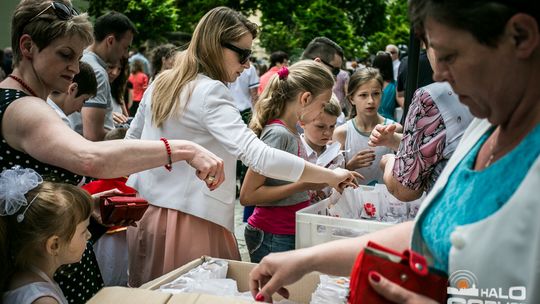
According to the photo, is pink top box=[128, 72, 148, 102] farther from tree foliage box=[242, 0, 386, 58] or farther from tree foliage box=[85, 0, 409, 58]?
tree foliage box=[242, 0, 386, 58]

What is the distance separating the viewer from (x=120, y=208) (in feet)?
7.72

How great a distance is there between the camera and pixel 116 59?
4863 millimetres

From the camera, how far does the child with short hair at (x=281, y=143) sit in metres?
3.06

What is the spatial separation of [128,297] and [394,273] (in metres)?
0.82

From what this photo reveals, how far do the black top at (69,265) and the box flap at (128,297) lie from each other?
0.75 metres

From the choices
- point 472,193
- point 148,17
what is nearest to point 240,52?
point 472,193

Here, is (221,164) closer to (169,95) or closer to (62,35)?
(169,95)

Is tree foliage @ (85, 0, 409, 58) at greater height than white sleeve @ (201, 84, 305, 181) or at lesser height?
lesser

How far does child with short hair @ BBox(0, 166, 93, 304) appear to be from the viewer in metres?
2.02

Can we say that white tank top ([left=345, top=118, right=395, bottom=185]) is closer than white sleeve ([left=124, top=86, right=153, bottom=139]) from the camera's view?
No

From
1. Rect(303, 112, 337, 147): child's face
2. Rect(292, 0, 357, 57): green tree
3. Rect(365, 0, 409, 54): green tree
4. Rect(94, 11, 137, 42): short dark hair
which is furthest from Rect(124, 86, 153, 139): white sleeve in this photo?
Rect(365, 0, 409, 54): green tree

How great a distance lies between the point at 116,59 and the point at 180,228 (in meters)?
2.66

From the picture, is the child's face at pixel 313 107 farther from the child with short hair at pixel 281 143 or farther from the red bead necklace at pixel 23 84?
the red bead necklace at pixel 23 84

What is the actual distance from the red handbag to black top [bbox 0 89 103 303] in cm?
148
